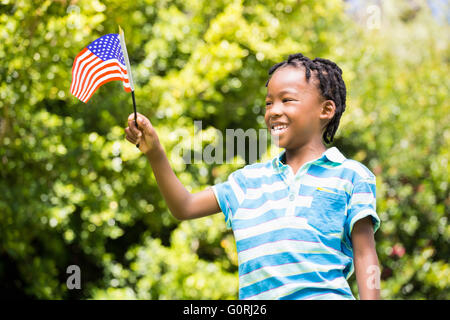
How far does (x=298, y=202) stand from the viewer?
1.37 m

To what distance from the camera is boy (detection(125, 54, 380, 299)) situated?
1.30 metres

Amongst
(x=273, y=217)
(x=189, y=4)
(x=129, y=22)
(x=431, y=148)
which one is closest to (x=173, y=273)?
(x=129, y=22)

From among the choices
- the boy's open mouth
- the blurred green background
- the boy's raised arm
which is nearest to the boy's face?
the boy's open mouth

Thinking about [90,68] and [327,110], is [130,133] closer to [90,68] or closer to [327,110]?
[90,68]

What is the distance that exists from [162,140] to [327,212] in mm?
2477

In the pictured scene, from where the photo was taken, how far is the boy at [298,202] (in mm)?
1300

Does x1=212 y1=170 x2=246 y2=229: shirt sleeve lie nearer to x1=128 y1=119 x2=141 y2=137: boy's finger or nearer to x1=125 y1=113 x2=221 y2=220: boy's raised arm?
x1=125 y1=113 x2=221 y2=220: boy's raised arm

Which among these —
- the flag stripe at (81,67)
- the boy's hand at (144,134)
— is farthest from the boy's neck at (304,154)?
the flag stripe at (81,67)

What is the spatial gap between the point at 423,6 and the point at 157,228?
7205 mm

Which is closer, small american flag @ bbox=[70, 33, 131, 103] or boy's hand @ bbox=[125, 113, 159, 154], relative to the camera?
boy's hand @ bbox=[125, 113, 159, 154]

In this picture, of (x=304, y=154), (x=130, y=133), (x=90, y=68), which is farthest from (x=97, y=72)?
(x=304, y=154)

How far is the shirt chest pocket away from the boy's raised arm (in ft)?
1.03

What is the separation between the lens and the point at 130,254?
13.9 ft
